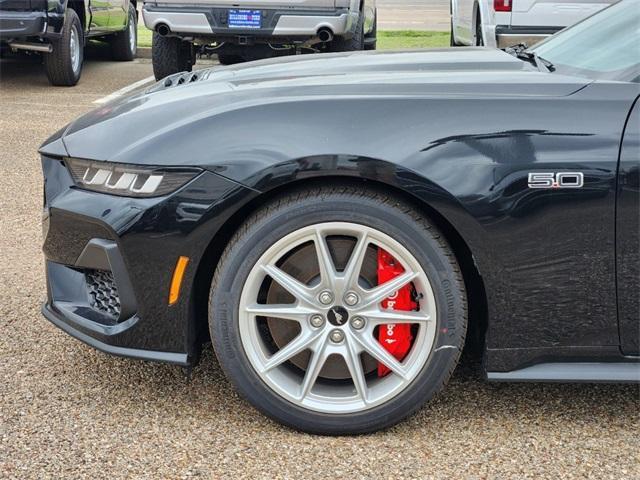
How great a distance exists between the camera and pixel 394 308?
2.85 m

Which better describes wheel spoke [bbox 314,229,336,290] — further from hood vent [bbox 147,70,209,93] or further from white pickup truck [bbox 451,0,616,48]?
white pickup truck [bbox 451,0,616,48]

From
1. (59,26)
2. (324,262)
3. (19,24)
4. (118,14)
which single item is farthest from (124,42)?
(324,262)

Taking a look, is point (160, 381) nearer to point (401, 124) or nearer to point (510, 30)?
point (401, 124)

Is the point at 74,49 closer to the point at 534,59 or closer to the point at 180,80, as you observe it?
the point at 180,80

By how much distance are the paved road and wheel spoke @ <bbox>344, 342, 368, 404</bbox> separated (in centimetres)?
1323

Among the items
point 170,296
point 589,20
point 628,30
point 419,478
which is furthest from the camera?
point 589,20

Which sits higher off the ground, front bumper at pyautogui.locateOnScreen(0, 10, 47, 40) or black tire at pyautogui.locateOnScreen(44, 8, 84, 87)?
front bumper at pyautogui.locateOnScreen(0, 10, 47, 40)

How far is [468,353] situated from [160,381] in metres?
1.09

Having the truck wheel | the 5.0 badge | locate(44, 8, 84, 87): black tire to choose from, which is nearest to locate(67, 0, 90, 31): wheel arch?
locate(44, 8, 84, 87): black tire

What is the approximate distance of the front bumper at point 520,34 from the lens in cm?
841

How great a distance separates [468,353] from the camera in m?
3.34

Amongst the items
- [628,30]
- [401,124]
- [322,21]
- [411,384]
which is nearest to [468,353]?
[411,384]

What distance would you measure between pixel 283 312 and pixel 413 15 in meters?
17.7

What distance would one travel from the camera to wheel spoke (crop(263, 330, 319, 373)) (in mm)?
2824
